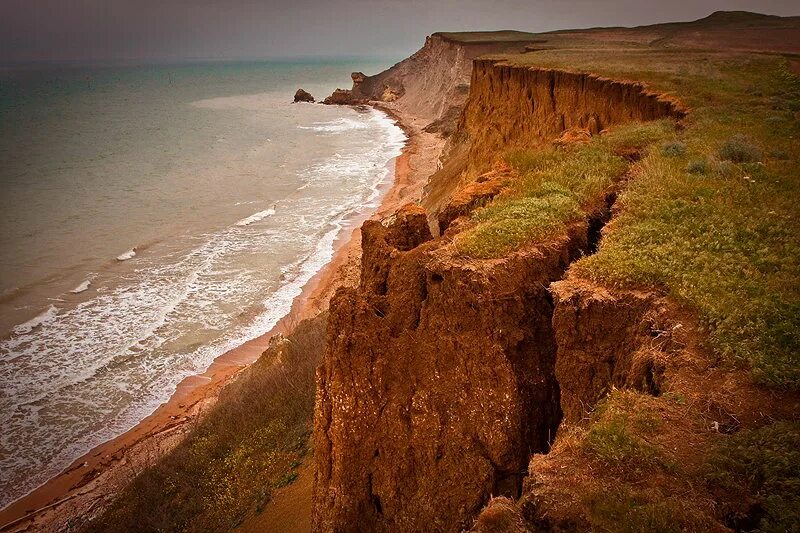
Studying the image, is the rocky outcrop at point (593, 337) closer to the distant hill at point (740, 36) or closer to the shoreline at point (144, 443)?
the shoreline at point (144, 443)

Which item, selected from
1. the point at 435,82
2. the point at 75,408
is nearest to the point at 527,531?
the point at 75,408

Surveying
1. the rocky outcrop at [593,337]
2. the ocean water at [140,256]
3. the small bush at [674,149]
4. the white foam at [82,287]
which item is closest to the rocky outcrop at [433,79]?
the ocean water at [140,256]

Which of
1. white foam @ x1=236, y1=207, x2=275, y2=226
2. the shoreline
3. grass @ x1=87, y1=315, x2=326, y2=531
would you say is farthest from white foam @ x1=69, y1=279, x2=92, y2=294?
grass @ x1=87, y1=315, x2=326, y2=531

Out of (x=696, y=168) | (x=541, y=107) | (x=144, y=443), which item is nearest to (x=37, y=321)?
(x=144, y=443)

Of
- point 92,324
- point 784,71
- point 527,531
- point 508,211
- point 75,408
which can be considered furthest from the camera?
point 92,324

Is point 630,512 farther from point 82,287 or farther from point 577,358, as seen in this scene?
point 82,287

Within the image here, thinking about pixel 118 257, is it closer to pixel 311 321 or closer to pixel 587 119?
pixel 311 321

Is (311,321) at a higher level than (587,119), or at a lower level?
lower

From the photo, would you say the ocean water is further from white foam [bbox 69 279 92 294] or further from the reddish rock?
the reddish rock
